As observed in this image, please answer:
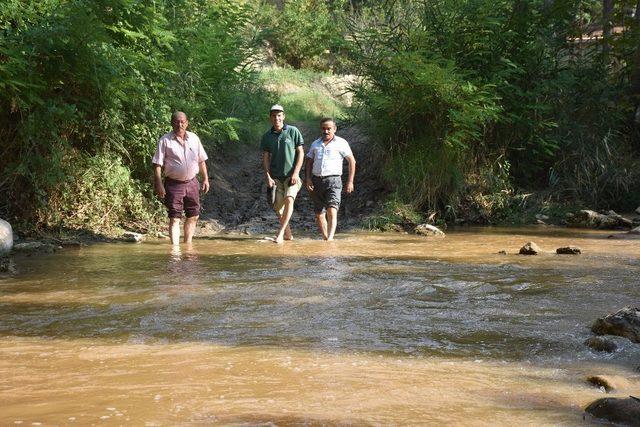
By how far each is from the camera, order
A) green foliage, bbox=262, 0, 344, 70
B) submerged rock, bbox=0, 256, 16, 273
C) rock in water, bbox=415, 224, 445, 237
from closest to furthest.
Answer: submerged rock, bbox=0, 256, 16, 273 < rock in water, bbox=415, 224, 445, 237 < green foliage, bbox=262, 0, 344, 70

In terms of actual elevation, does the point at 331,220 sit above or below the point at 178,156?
below

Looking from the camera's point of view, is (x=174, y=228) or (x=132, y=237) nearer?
(x=174, y=228)

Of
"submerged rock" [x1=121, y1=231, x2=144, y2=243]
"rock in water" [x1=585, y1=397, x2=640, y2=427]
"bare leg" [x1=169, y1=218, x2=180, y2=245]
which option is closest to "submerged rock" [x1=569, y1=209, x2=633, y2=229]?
"bare leg" [x1=169, y1=218, x2=180, y2=245]

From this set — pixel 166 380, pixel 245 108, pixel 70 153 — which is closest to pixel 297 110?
pixel 245 108

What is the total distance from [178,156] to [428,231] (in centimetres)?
444

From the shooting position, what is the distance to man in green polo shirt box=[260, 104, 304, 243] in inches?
465

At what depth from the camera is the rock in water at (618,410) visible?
3.88 metres

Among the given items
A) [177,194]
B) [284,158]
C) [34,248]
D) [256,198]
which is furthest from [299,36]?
[34,248]

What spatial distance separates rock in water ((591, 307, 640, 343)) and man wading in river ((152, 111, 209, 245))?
256 inches

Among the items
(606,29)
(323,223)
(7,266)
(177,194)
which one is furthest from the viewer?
(606,29)

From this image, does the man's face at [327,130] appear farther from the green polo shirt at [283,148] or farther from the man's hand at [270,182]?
the man's hand at [270,182]

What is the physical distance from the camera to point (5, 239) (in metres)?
9.90

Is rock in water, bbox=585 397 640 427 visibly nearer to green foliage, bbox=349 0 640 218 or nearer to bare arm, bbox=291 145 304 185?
bare arm, bbox=291 145 304 185

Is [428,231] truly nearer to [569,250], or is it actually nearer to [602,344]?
[569,250]
